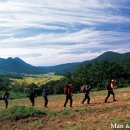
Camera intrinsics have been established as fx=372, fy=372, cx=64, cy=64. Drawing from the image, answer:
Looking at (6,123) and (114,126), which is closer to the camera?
(114,126)

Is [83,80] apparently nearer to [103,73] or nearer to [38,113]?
[103,73]

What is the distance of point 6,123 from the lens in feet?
78.6

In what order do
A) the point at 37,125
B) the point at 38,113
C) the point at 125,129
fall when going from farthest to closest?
the point at 38,113 → the point at 37,125 → the point at 125,129

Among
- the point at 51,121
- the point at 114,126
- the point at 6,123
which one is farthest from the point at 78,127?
the point at 6,123

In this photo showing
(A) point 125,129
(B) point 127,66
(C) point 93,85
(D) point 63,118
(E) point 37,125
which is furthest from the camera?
(B) point 127,66

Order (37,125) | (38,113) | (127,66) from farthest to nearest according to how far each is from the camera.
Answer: (127,66), (38,113), (37,125)

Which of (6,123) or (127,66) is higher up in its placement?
(127,66)

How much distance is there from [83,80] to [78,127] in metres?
125

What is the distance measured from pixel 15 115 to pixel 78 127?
680cm

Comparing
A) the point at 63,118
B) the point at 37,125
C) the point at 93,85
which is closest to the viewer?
the point at 37,125

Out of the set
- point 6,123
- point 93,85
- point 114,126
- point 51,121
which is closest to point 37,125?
point 51,121

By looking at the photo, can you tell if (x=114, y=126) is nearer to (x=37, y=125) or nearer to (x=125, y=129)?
(x=125, y=129)

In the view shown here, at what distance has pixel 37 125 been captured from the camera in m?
22.0

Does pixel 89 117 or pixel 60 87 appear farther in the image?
pixel 60 87
